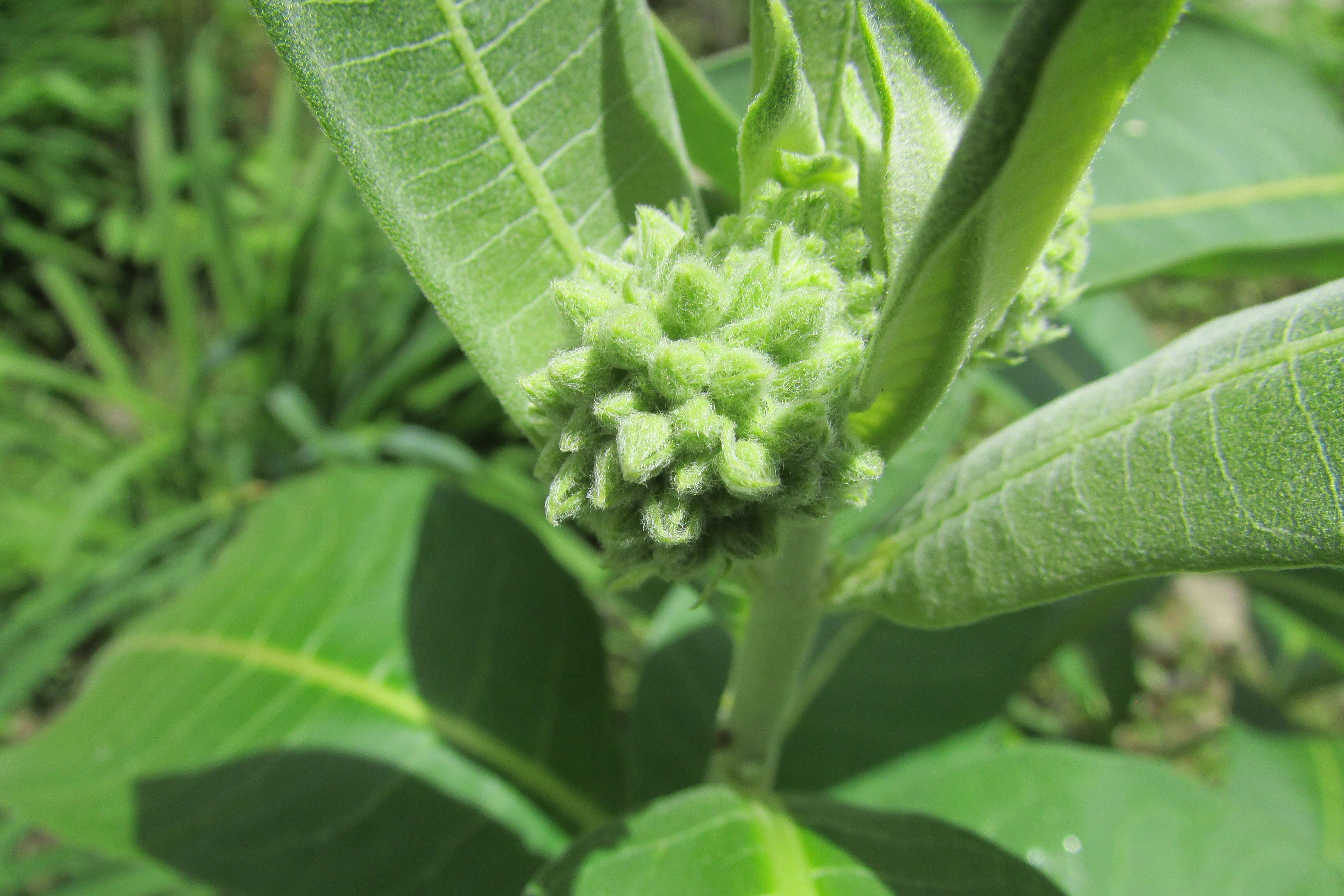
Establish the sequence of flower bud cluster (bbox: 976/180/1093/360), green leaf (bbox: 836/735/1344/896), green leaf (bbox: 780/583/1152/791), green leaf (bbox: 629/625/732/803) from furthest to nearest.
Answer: green leaf (bbox: 780/583/1152/791) < green leaf (bbox: 629/625/732/803) < green leaf (bbox: 836/735/1344/896) < flower bud cluster (bbox: 976/180/1093/360)

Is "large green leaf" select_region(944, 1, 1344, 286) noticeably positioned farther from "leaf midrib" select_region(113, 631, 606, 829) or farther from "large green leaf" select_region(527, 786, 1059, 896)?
"leaf midrib" select_region(113, 631, 606, 829)

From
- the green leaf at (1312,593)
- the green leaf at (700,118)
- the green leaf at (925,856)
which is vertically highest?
the green leaf at (700,118)

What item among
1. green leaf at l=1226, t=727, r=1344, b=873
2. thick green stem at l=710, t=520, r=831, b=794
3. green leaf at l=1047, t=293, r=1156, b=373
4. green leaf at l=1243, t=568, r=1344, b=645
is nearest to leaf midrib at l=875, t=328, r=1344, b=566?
thick green stem at l=710, t=520, r=831, b=794

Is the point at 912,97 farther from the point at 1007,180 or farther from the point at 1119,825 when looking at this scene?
the point at 1119,825

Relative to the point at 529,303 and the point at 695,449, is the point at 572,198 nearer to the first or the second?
the point at 529,303

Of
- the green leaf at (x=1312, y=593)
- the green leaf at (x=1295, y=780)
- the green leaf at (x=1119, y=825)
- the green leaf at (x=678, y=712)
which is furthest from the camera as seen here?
the green leaf at (x=1295, y=780)

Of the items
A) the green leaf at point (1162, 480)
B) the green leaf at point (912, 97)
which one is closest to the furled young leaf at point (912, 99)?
the green leaf at point (912, 97)

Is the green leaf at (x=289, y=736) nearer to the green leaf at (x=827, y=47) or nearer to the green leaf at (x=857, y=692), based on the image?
the green leaf at (x=857, y=692)

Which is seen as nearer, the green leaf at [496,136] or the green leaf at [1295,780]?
the green leaf at [496,136]
